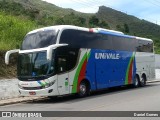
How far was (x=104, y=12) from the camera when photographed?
115188mm

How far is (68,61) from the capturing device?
18000 millimetres

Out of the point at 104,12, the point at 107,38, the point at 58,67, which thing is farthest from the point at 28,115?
the point at 104,12

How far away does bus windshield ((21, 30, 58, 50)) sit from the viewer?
17.5 meters

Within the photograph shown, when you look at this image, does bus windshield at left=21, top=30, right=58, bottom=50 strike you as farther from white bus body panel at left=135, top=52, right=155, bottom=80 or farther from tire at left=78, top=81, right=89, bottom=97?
white bus body panel at left=135, top=52, right=155, bottom=80

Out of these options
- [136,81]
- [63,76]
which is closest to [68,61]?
[63,76]

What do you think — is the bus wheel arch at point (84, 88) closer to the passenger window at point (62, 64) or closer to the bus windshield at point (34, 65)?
the passenger window at point (62, 64)

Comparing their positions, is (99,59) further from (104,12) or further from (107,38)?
(104,12)

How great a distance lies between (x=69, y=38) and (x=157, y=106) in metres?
6.14

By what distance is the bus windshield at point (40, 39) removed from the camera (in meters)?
17.5

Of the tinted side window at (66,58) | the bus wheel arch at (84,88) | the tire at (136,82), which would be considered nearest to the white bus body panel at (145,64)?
the tire at (136,82)

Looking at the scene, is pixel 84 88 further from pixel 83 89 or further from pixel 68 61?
pixel 68 61

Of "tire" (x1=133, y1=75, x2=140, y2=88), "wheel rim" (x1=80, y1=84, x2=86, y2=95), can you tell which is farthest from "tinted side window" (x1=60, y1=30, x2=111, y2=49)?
"tire" (x1=133, y1=75, x2=140, y2=88)

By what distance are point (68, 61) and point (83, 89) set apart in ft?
6.83

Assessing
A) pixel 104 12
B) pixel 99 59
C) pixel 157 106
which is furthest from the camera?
pixel 104 12
